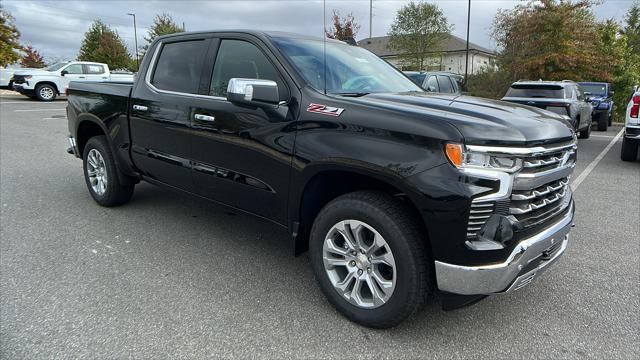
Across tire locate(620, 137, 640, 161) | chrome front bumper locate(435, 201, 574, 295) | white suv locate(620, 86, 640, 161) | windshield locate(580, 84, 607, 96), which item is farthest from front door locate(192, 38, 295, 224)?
windshield locate(580, 84, 607, 96)

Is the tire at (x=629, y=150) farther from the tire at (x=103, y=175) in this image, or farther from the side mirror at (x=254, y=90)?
the tire at (x=103, y=175)

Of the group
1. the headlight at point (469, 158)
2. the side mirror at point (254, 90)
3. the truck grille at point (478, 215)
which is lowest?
the truck grille at point (478, 215)

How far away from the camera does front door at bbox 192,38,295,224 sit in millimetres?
3078

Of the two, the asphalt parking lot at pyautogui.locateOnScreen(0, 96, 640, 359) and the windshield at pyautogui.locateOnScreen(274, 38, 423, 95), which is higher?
the windshield at pyautogui.locateOnScreen(274, 38, 423, 95)

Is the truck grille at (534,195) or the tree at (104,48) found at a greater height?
A: the tree at (104,48)

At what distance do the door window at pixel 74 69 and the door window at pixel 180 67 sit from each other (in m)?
19.9

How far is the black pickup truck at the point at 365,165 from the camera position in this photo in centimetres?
233

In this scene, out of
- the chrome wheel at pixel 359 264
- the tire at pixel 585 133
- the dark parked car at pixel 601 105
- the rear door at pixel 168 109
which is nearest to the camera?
the chrome wheel at pixel 359 264

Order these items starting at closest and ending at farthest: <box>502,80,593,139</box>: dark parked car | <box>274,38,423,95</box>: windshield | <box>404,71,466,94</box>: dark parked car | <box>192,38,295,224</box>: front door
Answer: <box>192,38,295,224</box>: front door
<box>274,38,423,95</box>: windshield
<box>502,80,593,139</box>: dark parked car
<box>404,71,466,94</box>: dark parked car

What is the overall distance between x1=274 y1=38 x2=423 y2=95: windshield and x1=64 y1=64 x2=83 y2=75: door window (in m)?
21.1

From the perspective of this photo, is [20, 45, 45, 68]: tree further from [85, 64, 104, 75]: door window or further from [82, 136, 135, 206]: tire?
[82, 136, 135, 206]: tire

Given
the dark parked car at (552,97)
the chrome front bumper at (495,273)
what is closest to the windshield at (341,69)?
the chrome front bumper at (495,273)

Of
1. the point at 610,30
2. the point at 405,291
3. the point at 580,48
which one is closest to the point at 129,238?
the point at 405,291

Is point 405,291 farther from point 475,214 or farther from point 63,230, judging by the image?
point 63,230
